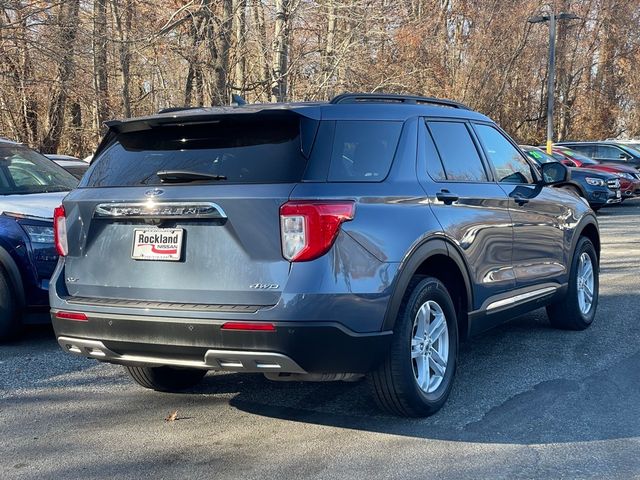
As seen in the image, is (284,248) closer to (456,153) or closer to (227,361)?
(227,361)

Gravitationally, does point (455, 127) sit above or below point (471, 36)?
below

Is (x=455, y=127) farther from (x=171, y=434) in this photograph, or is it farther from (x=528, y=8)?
(x=528, y=8)

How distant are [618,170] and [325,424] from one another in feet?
64.0

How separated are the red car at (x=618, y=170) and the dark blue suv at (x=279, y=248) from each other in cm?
1779

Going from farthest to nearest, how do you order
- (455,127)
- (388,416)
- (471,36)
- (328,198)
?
1. (471,36)
2. (455,127)
3. (388,416)
4. (328,198)

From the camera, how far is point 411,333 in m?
4.29

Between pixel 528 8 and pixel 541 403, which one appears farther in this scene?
pixel 528 8

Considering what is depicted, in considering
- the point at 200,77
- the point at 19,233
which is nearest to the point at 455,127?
the point at 19,233

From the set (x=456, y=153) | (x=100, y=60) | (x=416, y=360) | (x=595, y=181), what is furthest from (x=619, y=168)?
(x=416, y=360)

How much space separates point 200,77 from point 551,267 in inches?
559

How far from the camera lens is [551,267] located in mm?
6238

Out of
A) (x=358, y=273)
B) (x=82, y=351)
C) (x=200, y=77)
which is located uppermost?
(x=200, y=77)

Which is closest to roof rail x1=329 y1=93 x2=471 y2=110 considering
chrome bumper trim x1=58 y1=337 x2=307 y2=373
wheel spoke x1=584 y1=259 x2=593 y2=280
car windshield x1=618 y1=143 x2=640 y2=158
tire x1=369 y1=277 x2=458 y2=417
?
tire x1=369 y1=277 x2=458 y2=417

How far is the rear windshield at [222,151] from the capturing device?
3.96m
